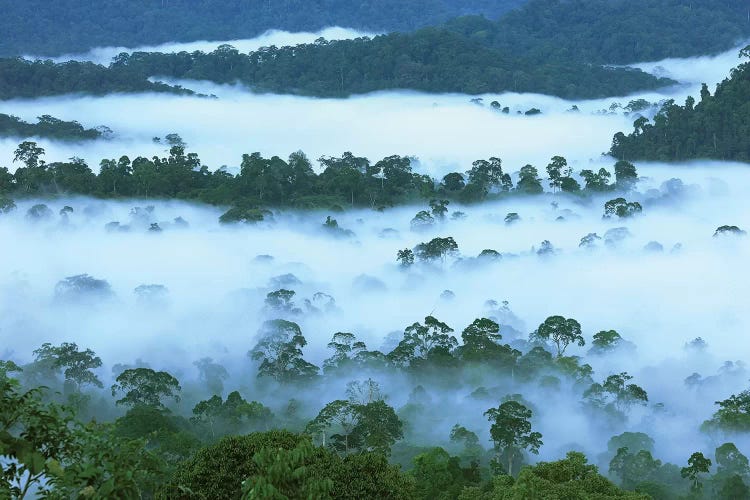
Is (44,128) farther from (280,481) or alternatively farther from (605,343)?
(280,481)

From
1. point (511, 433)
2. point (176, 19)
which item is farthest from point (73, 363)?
point (176, 19)

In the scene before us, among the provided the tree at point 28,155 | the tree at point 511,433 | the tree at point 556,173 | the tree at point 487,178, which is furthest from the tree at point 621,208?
the tree at point 28,155

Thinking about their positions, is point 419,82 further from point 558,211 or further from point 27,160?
point 27,160

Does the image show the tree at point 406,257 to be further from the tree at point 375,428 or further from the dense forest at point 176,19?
the dense forest at point 176,19

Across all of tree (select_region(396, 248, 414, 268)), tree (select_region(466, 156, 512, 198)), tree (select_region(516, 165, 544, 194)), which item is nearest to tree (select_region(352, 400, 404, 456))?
tree (select_region(396, 248, 414, 268))

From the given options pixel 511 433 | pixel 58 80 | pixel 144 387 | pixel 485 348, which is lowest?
pixel 511 433
